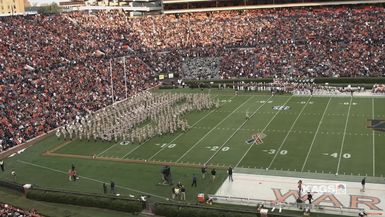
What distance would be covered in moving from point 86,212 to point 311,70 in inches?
1207

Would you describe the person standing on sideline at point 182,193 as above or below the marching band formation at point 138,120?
below

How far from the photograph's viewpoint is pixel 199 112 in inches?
1346

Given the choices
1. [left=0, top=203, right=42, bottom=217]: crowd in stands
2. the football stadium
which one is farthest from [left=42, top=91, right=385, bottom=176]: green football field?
[left=0, top=203, right=42, bottom=217]: crowd in stands

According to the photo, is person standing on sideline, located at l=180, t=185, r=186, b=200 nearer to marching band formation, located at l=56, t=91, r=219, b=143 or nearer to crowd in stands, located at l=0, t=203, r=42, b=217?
crowd in stands, located at l=0, t=203, r=42, b=217

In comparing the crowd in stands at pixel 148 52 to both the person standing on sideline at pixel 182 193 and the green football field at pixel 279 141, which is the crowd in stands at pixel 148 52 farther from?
the person standing on sideline at pixel 182 193

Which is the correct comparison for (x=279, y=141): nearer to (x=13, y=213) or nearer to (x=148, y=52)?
(x=13, y=213)

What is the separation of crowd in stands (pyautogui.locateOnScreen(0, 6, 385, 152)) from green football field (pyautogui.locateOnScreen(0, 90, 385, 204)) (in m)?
5.13

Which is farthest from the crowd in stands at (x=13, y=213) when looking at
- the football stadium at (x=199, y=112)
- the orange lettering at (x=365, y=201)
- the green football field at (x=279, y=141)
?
the orange lettering at (x=365, y=201)

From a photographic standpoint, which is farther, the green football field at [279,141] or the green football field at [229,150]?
the green football field at [279,141]

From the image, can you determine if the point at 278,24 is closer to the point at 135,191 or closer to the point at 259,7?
the point at 259,7

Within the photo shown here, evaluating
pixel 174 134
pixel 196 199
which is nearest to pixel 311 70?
pixel 174 134

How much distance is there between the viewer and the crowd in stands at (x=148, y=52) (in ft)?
116

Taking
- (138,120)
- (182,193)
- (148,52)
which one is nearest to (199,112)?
(138,120)

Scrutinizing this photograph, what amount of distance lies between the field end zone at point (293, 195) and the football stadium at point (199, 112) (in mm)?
57
